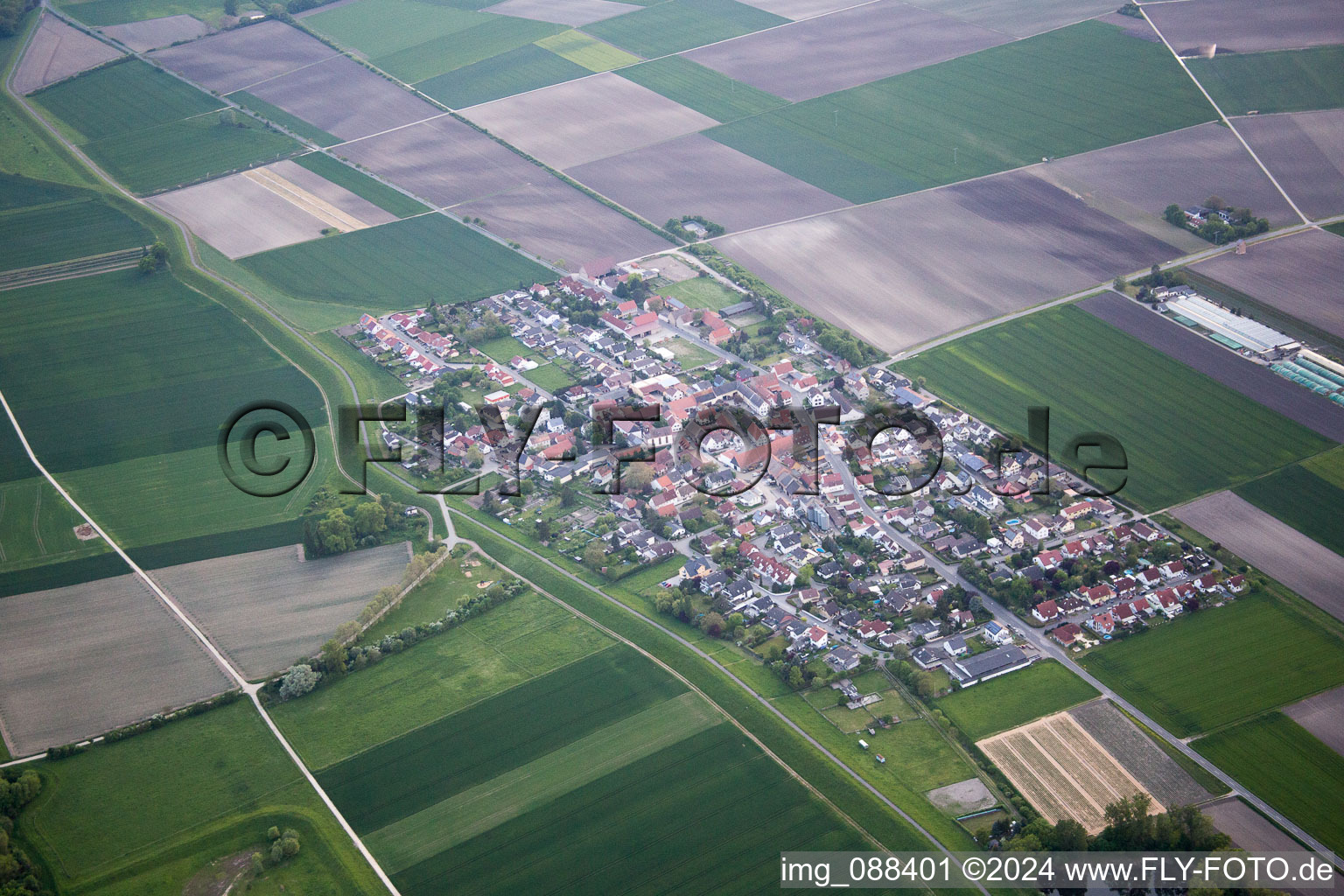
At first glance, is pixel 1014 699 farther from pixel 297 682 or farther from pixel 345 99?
pixel 345 99

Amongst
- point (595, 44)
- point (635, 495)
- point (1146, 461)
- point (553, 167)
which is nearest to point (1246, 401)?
point (1146, 461)

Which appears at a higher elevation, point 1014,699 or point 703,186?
point 703,186

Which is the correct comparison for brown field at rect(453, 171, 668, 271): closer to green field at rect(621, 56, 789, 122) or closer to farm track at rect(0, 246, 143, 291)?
green field at rect(621, 56, 789, 122)

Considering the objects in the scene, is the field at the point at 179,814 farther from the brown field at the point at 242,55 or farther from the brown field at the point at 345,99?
the brown field at the point at 242,55

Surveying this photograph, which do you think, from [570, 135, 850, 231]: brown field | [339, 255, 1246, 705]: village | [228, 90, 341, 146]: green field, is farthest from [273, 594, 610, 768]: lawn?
[228, 90, 341, 146]: green field

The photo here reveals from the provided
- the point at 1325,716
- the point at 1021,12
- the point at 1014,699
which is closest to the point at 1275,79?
the point at 1021,12

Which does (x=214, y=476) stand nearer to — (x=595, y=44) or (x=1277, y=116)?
(x=595, y=44)
